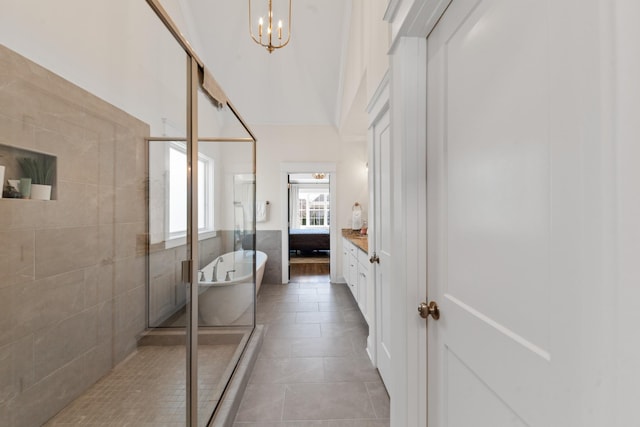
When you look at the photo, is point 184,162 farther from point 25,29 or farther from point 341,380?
point 341,380

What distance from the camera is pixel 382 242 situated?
187 cm

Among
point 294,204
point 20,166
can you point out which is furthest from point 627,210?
point 294,204

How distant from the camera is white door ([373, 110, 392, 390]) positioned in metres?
1.73

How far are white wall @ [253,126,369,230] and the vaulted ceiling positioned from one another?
0.62ft

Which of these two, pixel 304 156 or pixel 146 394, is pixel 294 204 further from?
pixel 146 394

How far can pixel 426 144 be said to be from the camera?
1.07m

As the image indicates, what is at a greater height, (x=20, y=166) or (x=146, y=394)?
(x=20, y=166)

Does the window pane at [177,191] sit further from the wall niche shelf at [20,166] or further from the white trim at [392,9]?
the white trim at [392,9]

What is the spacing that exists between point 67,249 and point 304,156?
3.71 metres

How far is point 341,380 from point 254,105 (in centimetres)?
422

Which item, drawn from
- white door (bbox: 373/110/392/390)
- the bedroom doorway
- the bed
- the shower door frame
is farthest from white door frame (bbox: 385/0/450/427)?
the bedroom doorway

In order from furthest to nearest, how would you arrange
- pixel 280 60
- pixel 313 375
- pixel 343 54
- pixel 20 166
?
1. pixel 280 60
2. pixel 343 54
3. pixel 313 375
4. pixel 20 166

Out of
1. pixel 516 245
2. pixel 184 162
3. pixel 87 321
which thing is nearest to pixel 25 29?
pixel 184 162

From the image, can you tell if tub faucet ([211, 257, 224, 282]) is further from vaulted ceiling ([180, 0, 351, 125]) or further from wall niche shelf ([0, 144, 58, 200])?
vaulted ceiling ([180, 0, 351, 125])
